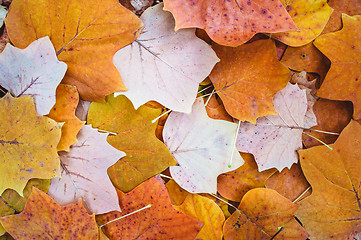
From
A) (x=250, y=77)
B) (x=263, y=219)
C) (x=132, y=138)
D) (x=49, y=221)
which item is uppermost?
(x=250, y=77)

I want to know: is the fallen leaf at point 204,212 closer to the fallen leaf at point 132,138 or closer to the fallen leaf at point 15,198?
the fallen leaf at point 132,138

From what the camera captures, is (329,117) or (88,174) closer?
(88,174)

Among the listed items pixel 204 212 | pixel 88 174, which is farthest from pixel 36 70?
pixel 204 212

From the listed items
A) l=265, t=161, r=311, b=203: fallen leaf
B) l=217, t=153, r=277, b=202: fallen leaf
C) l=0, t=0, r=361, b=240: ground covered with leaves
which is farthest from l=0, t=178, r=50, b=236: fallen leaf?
l=265, t=161, r=311, b=203: fallen leaf

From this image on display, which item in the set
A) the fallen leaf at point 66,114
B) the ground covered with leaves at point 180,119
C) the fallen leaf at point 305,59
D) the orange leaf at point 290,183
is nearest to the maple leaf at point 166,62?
the ground covered with leaves at point 180,119

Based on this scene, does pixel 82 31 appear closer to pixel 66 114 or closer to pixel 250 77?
pixel 66 114

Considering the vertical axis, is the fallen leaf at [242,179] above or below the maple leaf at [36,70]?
below

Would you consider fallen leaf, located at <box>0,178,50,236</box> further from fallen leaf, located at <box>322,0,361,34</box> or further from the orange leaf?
fallen leaf, located at <box>322,0,361,34</box>
